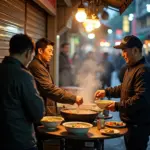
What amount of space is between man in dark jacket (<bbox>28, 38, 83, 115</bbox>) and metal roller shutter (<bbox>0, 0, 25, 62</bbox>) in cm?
55

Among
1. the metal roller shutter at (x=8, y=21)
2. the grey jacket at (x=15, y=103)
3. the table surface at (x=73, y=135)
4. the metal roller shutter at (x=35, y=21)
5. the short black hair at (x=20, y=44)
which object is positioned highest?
the metal roller shutter at (x=35, y=21)

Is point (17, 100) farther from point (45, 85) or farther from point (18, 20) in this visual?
point (18, 20)

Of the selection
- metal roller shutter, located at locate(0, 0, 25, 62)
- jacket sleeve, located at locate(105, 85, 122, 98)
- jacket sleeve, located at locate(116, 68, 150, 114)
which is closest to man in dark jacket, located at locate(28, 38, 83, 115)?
metal roller shutter, located at locate(0, 0, 25, 62)

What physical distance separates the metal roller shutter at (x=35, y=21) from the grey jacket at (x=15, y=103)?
3861mm

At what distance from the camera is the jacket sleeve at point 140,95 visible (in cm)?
461

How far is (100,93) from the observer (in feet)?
19.3

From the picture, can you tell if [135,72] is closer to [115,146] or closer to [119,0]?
[115,146]

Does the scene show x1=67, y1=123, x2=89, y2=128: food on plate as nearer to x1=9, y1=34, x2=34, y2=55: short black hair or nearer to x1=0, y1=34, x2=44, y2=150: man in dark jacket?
x1=0, y1=34, x2=44, y2=150: man in dark jacket

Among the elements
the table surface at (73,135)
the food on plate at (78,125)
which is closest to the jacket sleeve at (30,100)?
the table surface at (73,135)

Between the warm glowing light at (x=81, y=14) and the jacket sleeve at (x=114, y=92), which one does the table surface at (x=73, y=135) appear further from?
the warm glowing light at (x=81, y=14)

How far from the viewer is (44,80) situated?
527 cm

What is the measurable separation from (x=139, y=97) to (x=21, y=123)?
188 cm

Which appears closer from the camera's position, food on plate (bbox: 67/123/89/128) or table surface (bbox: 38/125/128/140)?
table surface (bbox: 38/125/128/140)

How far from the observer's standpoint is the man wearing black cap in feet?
15.2
